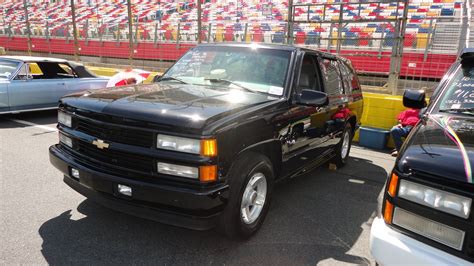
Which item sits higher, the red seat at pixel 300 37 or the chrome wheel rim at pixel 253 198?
the red seat at pixel 300 37

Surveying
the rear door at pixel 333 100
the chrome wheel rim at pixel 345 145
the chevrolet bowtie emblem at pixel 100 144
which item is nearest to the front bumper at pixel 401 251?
the chevrolet bowtie emblem at pixel 100 144

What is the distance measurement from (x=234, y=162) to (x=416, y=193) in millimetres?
1325

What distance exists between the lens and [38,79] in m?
8.20

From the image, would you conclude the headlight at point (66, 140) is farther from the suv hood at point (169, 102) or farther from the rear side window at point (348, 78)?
the rear side window at point (348, 78)

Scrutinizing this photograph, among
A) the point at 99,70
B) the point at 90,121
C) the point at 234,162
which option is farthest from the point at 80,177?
the point at 99,70

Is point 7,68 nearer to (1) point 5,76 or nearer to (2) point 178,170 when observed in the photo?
(1) point 5,76

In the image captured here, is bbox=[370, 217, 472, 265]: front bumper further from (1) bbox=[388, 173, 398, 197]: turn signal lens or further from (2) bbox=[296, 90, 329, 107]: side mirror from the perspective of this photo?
Answer: (2) bbox=[296, 90, 329, 107]: side mirror

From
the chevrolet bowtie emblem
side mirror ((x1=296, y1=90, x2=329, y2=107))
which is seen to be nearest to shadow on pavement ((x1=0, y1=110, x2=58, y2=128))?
the chevrolet bowtie emblem

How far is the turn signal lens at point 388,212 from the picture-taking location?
230 centimetres

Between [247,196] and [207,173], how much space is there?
62 cm

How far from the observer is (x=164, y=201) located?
2.77m

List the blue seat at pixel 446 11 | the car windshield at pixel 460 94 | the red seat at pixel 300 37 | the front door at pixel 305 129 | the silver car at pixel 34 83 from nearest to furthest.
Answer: the car windshield at pixel 460 94 < the front door at pixel 305 129 < the silver car at pixel 34 83 < the red seat at pixel 300 37 < the blue seat at pixel 446 11

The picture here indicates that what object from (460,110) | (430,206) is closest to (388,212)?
(430,206)

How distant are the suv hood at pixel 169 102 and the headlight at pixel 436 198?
1.38 m
